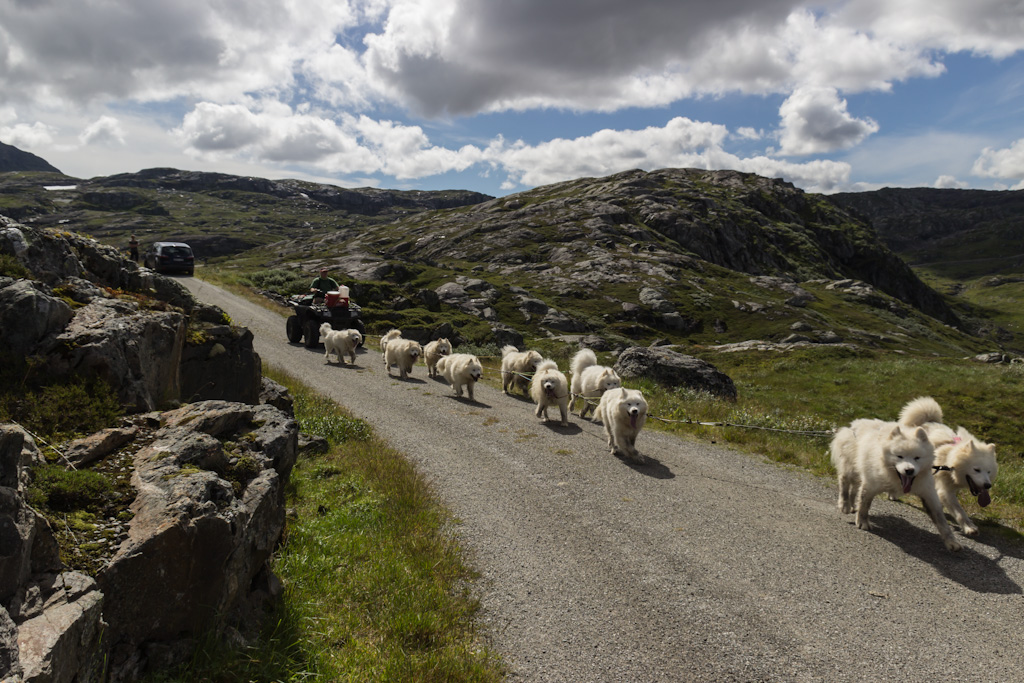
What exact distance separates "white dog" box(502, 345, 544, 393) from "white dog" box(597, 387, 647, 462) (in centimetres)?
774

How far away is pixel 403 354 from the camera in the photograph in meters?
22.5

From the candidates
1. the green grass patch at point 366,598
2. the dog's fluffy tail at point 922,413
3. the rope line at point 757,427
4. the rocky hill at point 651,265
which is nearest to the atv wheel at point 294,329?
the rocky hill at point 651,265

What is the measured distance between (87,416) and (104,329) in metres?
1.67

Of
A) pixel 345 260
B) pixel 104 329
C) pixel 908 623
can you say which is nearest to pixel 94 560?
pixel 104 329

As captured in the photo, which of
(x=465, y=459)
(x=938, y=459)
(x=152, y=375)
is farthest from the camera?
(x=465, y=459)

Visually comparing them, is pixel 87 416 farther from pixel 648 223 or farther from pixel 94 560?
pixel 648 223

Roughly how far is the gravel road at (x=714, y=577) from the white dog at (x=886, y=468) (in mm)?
393

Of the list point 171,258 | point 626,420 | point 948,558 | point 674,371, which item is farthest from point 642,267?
point 948,558

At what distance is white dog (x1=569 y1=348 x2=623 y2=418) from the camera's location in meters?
15.5

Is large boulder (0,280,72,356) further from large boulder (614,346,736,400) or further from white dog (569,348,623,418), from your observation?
→ large boulder (614,346,736,400)

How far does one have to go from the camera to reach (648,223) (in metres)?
141

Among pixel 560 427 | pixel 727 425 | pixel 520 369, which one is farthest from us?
pixel 520 369

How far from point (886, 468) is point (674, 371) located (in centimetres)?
1801

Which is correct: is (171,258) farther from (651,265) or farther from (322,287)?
(651,265)
